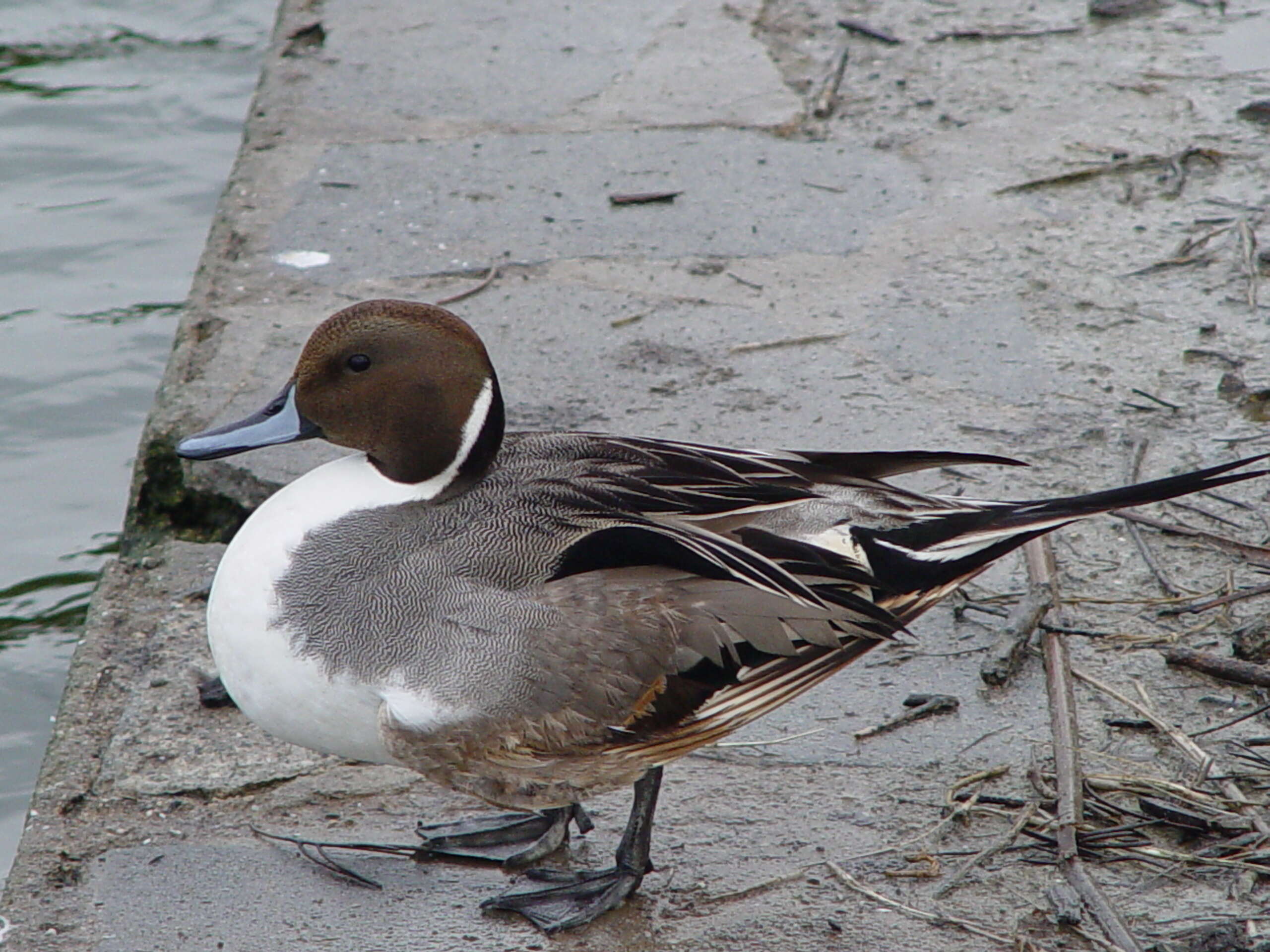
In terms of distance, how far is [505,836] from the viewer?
2.73 metres

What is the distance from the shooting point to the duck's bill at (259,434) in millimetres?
2662

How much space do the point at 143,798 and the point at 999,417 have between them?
Result: 1.91m

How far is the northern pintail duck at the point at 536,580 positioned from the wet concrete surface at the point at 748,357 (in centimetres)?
27

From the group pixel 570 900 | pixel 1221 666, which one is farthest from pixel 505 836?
pixel 1221 666

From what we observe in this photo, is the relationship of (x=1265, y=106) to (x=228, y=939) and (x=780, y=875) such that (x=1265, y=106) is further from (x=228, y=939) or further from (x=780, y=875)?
(x=228, y=939)

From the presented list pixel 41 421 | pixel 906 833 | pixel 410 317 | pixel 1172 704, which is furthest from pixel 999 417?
pixel 41 421

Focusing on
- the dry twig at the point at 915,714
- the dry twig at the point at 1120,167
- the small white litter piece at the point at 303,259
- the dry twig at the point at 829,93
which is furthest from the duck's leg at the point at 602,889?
the dry twig at the point at 829,93

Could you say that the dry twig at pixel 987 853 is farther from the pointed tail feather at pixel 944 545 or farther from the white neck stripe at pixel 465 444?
the white neck stripe at pixel 465 444

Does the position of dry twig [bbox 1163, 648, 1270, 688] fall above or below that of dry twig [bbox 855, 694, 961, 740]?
above

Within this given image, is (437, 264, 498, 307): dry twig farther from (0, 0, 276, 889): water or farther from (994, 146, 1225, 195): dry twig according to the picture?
(994, 146, 1225, 195): dry twig

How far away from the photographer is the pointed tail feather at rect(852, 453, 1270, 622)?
2.54 meters

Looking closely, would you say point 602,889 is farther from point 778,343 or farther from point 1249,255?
point 1249,255

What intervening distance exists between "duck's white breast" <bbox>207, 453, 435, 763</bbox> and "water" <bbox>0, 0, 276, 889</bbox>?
1162mm

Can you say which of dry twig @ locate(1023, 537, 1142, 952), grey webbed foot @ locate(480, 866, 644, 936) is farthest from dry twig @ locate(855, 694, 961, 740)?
grey webbed foot @ locate(480, 866, 644, 936)
